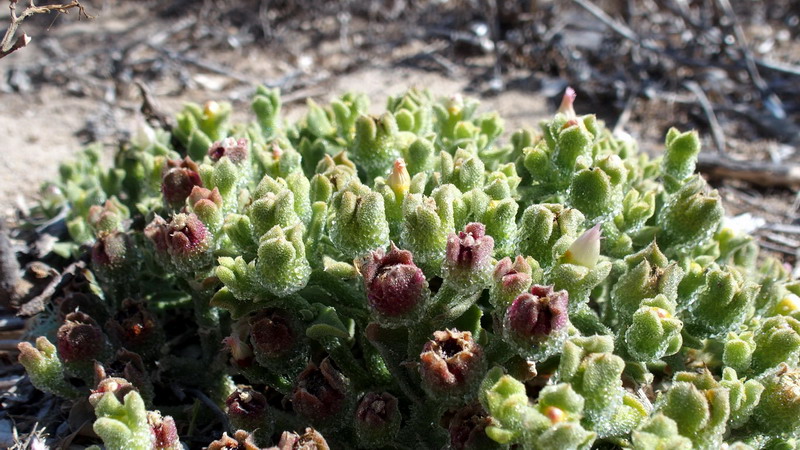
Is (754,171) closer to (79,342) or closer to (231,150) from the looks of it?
(231,150)

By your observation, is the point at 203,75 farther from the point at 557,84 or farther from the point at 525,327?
the point at 525,327

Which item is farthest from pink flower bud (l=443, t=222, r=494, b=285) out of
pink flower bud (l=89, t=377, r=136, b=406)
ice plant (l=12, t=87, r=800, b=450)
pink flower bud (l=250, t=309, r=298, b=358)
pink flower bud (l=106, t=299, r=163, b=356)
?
pink flower bud (l=106, t=299, r=163, b=356)

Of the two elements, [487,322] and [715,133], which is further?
[715,133]

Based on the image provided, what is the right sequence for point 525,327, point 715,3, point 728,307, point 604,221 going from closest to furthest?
1. point 525,327
2. point 728,307
3. point 604,221
4. point 715,3

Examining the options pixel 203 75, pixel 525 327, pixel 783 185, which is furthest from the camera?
pixel 203 75

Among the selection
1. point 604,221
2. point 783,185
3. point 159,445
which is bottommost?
point 783,185

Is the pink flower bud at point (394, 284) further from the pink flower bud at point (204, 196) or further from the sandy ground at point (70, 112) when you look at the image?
the sandy ground at point (70, 112)

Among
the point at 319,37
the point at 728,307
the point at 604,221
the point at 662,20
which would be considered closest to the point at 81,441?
the point at 604,221

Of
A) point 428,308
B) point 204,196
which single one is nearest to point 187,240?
point 204,196

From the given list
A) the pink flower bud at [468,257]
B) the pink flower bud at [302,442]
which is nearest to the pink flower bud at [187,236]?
the pink flower bud at [302,442]
